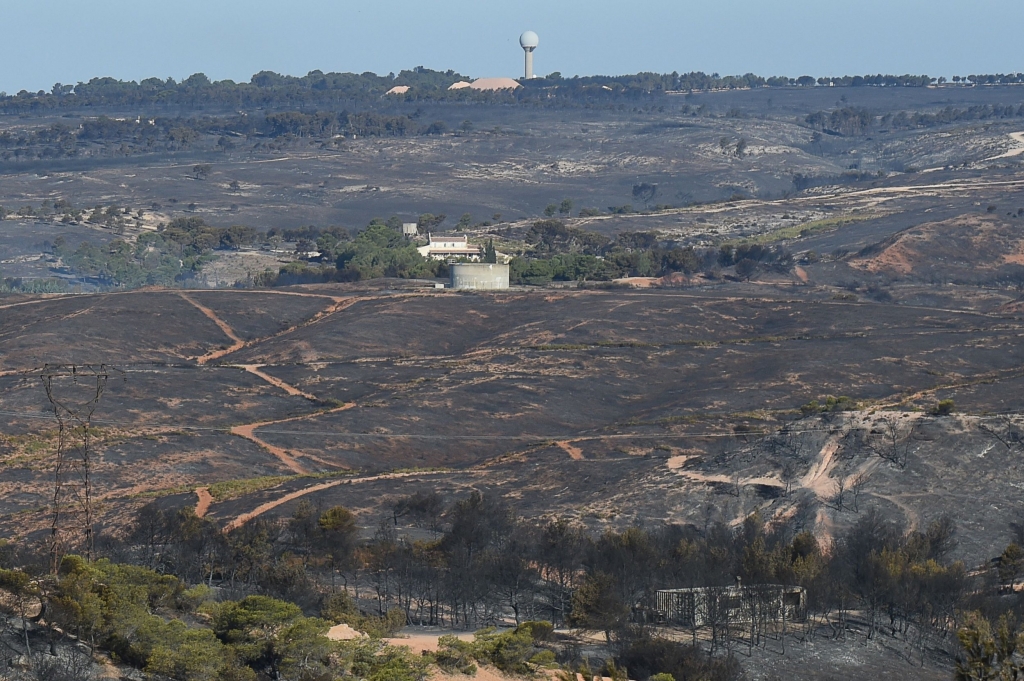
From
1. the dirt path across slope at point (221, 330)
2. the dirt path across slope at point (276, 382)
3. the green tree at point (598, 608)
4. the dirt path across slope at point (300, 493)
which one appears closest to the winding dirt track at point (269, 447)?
the dirt path across slope at point (300, 493)

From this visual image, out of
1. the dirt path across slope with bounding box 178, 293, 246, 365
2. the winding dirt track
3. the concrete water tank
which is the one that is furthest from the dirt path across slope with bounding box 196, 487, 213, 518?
the concrete water tank

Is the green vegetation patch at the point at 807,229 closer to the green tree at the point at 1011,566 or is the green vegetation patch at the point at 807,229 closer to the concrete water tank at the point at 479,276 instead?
the concrete water tank at the point at 479,276

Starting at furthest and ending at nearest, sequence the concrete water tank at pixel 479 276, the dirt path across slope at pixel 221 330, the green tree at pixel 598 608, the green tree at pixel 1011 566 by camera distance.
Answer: the concrete water tank at pixel 479 276, the dirt path across slope at pixel 221 330, the green tree at pixel 1011 566, the green tree at pixel 598 608

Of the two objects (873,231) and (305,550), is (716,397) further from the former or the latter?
(873,231)

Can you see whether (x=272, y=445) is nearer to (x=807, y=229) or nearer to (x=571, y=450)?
(x=571, y=450)

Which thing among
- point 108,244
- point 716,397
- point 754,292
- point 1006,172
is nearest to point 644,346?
point 716,397

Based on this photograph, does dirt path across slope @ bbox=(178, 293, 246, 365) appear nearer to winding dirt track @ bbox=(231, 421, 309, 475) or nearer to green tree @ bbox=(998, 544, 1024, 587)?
winding dirt track @ bbox=(231, 421, 309, 475)
